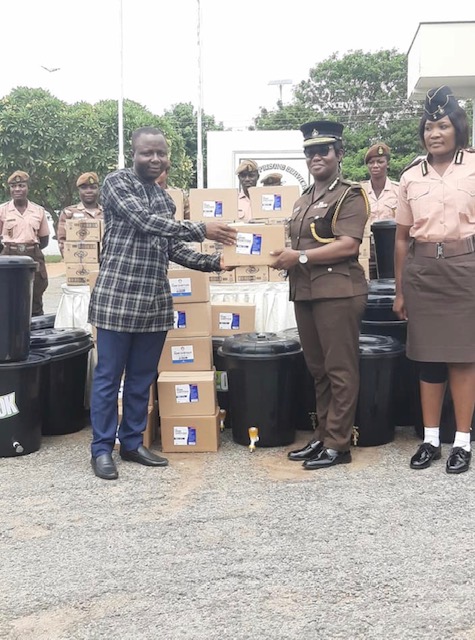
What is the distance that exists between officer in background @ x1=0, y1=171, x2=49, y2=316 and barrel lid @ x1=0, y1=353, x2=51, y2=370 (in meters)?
3.19

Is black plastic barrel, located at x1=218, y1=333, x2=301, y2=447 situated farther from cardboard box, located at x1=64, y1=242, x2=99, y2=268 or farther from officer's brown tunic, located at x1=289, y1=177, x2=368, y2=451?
cardboard box, located at x1=64, y1=242, x2=99, y2=268

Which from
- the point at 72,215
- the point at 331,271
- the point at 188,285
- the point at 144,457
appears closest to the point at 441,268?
the point at 331,271

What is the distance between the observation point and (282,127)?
3953cm

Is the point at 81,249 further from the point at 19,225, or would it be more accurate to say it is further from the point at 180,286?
the point at 19,225

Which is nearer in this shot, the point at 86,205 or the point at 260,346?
the point at 260,346

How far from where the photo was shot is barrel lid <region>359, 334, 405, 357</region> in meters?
4.22

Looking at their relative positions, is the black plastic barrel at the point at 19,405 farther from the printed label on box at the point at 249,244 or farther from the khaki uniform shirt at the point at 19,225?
the khaki uniform shirt at the point at 19,225

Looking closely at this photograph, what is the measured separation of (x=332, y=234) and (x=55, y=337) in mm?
2185

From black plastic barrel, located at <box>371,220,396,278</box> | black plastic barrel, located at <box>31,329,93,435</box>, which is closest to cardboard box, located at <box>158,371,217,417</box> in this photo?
black plastic barrel, located at <box>31,329,93,435</box>

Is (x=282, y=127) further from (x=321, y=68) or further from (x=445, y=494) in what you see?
(x=445, y=494)

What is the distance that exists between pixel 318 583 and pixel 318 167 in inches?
87.7

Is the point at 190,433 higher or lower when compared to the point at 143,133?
lower

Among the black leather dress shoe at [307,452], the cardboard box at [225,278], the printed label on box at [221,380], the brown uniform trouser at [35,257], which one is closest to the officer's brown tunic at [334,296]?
the black leather dress shoe at [307,452]

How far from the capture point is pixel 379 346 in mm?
4297
